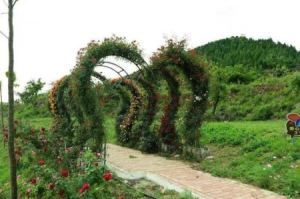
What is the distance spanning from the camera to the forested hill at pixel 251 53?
33.3 m

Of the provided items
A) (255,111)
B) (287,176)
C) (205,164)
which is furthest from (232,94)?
(287,176)

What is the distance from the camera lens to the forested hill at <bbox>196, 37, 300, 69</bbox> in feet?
109

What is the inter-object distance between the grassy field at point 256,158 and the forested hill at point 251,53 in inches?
805

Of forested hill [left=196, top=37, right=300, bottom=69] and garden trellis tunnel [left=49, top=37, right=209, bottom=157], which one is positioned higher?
forested hill [left=196, top=37, right=300, bottom=69]

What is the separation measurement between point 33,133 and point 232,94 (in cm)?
1325

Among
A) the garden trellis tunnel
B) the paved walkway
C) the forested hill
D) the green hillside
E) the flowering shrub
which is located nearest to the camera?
the paved walkway

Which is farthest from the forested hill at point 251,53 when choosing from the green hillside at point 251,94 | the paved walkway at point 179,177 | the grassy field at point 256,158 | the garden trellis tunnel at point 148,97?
the paved walkway at point 179,177

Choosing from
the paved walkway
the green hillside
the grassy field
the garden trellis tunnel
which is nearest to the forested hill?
the green hillside

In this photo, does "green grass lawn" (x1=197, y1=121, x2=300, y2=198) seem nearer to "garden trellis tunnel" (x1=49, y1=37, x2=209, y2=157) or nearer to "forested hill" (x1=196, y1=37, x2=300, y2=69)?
"garden trellis tunnel" (x1=49, y1=37, x2=209, y2=157)

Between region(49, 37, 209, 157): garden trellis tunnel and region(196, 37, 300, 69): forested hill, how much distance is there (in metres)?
19.4

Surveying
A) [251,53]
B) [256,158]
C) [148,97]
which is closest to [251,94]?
[148,97]

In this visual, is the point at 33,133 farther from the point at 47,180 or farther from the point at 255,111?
the point at 255,111

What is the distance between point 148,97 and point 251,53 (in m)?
26.8

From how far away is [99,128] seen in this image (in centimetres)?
920
